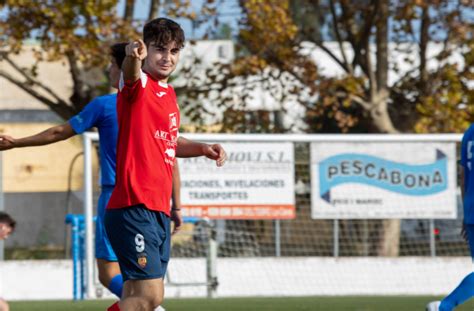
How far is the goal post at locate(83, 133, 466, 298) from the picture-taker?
1510 cm

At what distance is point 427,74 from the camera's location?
823 inches

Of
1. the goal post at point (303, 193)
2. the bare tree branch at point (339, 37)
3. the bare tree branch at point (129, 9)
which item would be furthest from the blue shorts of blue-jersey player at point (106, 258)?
the bare tree branch at point (339, 37)

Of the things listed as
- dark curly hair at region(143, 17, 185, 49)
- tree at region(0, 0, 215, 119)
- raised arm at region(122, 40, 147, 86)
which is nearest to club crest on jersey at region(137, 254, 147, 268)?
raised arm at region(122, 40, 147, 86)

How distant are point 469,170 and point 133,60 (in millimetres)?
3081

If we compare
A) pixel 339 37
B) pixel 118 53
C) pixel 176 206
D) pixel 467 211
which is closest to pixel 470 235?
pixel 467 211

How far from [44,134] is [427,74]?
15603mm

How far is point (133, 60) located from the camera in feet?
16.1

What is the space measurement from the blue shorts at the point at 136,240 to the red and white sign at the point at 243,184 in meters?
9.50

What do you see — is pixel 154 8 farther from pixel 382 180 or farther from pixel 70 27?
pixel 382 180

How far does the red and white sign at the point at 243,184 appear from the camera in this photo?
15.0 meters

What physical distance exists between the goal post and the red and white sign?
13mm

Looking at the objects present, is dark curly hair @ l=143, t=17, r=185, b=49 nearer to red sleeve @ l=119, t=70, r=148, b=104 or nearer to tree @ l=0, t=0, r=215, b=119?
red sleeve @ l=119, t=70, r=148, b=104

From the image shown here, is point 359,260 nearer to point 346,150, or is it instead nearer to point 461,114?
point 346,150

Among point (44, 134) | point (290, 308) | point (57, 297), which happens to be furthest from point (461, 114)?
point (44, 134)
